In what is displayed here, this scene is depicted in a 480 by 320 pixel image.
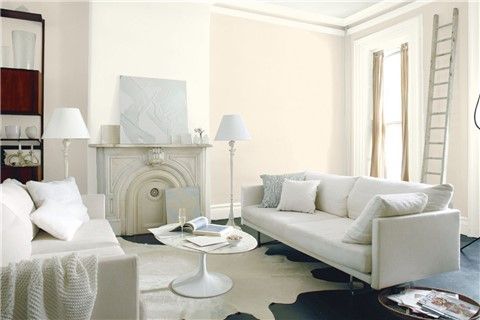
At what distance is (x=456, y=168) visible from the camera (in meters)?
4.38

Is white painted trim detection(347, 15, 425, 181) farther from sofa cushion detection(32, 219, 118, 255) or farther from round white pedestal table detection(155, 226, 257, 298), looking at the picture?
sofa cushion detection(32, 219, 118, 255)

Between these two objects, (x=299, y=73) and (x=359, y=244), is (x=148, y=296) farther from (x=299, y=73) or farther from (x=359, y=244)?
(x=299, y=73)

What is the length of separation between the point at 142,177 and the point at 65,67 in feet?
5.19

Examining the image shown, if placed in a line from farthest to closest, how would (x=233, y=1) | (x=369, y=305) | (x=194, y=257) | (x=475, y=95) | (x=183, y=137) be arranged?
(x=233, y=1) → (x=183, y=137) → (x=475, y=95) → (x=194, y=257) → (x=369, y=305)

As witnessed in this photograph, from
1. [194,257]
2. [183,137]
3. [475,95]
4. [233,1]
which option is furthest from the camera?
[233,1]

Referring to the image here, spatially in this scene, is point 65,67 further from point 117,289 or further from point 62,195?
point 117,289

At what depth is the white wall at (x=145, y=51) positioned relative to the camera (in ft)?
14.0

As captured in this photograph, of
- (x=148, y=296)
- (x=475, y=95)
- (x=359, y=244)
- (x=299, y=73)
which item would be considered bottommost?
(x=148, y=296)

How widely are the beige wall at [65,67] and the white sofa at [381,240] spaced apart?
2537mm

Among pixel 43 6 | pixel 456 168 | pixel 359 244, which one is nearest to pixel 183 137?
pixel 43 6

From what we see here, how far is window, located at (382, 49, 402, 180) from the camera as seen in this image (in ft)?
17.5

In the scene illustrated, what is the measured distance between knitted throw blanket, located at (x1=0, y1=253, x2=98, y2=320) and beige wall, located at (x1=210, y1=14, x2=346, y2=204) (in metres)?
3.66

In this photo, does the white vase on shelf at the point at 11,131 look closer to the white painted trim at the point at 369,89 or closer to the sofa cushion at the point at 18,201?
the sofa cushion at the point at 18,201

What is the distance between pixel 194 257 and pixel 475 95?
358 centimetres
